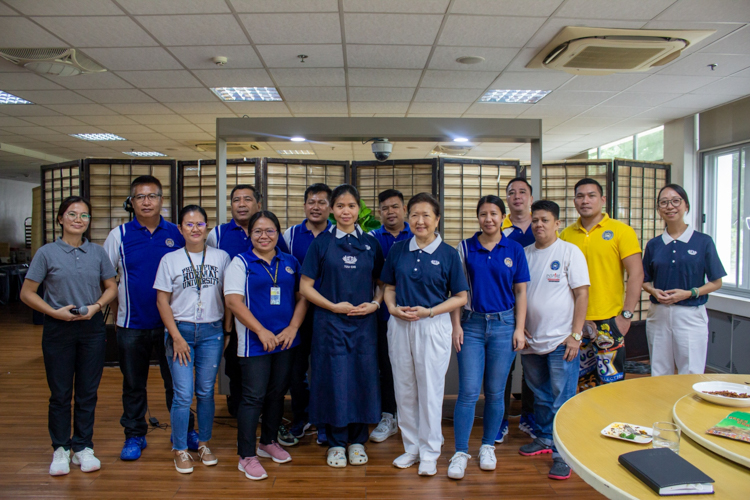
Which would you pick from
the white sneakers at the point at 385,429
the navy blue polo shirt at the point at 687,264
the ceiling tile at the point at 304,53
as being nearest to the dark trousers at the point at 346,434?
the white sneakers at the point at 385,429

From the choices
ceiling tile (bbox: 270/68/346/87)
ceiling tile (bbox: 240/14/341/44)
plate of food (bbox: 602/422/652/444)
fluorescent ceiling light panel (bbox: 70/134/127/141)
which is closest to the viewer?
plate of food (bbox: 602/422/652/444)

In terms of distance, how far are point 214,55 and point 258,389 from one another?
140 inches

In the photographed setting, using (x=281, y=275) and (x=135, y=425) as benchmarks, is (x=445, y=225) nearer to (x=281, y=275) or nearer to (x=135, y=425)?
(x=281, y=275)

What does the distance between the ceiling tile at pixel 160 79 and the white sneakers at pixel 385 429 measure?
4308 mm

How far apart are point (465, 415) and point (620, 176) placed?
4188 millimetres

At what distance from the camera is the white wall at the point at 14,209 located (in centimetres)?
A: 1403

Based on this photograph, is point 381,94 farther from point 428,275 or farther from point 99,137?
point 99,137

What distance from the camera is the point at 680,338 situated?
118 inches

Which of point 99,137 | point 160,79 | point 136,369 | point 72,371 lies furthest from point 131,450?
point 99,137

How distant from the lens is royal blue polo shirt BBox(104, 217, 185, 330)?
2758mm

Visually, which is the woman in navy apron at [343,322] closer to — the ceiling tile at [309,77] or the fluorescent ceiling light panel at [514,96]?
the ceiling tile at [309,77]

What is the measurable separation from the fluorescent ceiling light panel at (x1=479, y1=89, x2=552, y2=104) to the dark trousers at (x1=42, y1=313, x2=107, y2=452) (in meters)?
5.17

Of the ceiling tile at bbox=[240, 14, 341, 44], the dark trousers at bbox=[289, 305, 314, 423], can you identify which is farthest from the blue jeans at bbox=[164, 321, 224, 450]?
the ceiling tile at bbox=[240, 14, 341, 44]

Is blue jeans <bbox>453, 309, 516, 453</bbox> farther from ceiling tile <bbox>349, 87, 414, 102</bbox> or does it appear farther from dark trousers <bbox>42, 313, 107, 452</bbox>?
ceiling tile <bbox>349, 87, 414, 102</bbox>
